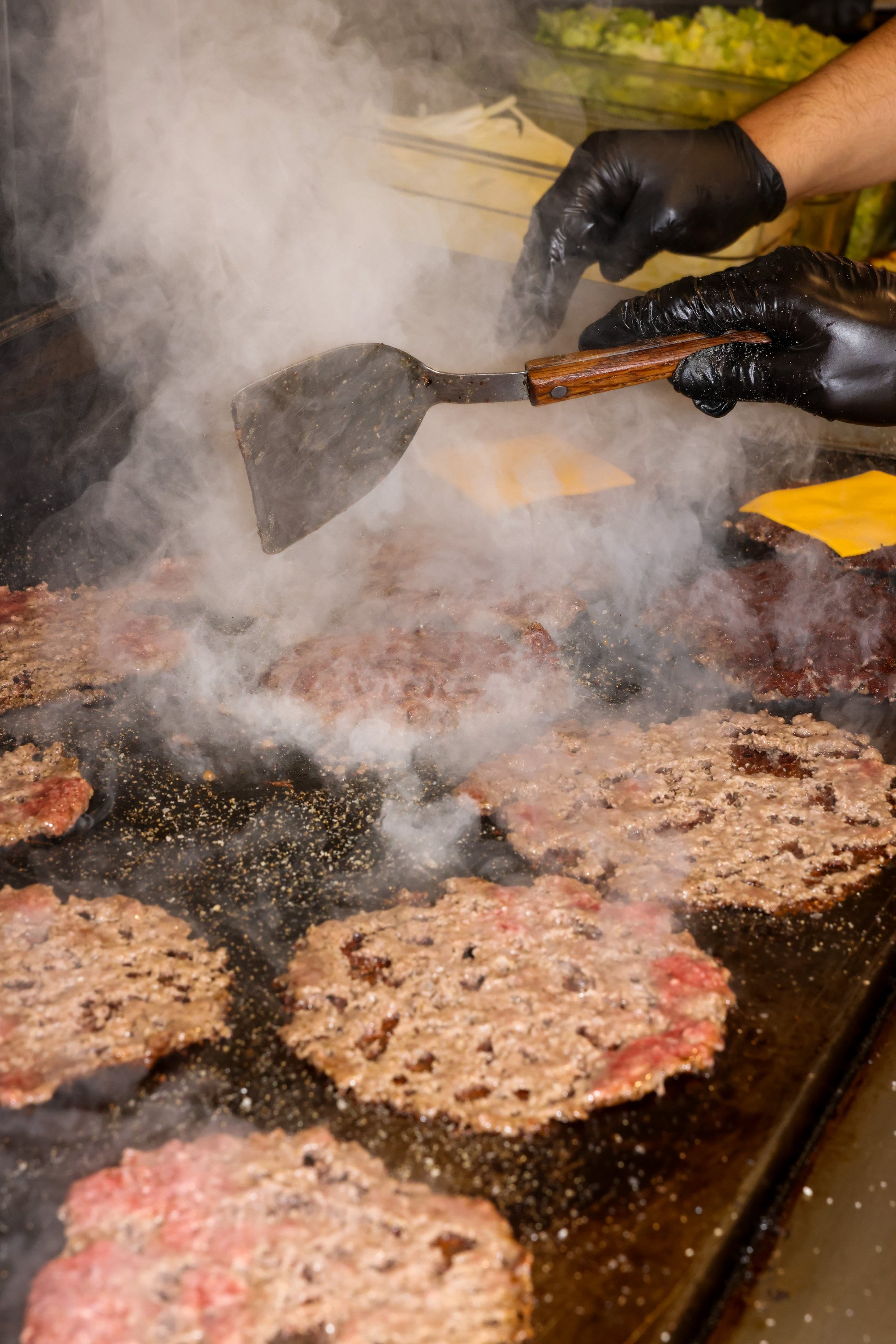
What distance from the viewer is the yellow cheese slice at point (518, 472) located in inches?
118

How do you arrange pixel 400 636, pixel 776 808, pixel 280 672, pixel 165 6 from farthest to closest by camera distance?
pixel 165 6 → pixel 400 636 → pixel 280 672 → pixel 776 808

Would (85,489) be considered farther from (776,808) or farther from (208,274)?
(776,808)

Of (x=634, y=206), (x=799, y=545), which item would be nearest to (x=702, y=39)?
(x=634, y=206)

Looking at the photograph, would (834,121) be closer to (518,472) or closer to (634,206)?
(634,206)

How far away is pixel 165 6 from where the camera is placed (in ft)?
8.89

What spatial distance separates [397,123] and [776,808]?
3645 millimetres

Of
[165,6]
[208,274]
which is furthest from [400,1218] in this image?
[165,6]

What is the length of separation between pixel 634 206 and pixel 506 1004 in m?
2.57

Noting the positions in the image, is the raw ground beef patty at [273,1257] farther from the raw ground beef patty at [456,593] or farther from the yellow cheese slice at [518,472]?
the yellow cheese slice at [518,472]

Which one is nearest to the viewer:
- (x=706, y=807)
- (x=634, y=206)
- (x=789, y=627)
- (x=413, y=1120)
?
(x=413, y=1120)

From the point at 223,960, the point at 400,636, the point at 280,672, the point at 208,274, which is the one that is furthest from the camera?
the point at 208,274

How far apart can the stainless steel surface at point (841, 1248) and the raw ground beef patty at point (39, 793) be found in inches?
56.3

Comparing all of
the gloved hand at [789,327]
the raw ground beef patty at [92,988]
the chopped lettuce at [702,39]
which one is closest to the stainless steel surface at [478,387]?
the gloved hand at [789,327]

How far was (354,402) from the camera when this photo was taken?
224cm
